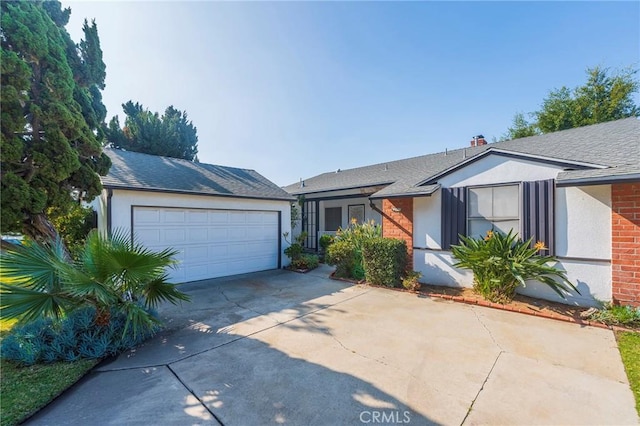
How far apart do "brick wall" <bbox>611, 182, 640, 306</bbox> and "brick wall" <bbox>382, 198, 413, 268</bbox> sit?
411 cm

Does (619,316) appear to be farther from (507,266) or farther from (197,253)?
(197,253)

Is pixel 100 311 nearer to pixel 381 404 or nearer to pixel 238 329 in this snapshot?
pixel 238 329

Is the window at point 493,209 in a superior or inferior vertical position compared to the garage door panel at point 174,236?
superior

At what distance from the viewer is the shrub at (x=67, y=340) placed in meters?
3.58

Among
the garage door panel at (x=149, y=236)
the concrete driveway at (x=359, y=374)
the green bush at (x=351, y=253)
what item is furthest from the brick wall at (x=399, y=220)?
the garage door panel at (x=149, y=236)

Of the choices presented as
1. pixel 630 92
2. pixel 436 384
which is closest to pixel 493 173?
pixel 436 384

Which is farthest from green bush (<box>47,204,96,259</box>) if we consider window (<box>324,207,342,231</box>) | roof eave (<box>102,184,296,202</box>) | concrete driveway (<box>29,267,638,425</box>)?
window (<box>324,207,342,231</box>)

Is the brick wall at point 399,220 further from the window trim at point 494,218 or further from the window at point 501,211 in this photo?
the window trim at point 494,218

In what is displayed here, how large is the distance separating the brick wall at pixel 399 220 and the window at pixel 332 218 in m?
6.09

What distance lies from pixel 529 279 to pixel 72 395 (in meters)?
8.21

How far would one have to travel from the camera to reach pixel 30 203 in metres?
4.86

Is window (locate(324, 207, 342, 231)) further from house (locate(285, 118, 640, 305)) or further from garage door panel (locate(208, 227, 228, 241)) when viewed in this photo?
garage door panel (locate(208, 227, 228, 241))

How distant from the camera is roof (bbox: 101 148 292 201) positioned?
7735mm

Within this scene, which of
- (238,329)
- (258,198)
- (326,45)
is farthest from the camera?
(258,198)
